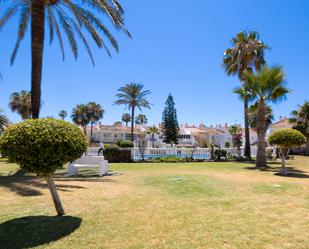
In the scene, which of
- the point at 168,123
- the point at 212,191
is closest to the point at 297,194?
the point at 212,191

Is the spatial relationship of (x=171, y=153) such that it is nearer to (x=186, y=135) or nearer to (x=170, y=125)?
(x=170, y=125)

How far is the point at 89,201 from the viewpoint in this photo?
260 inches

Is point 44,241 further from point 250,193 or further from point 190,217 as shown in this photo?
point 250,193

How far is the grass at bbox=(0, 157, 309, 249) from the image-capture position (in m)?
4.04

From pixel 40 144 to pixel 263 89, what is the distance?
1510cm

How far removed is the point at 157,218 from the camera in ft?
16.9

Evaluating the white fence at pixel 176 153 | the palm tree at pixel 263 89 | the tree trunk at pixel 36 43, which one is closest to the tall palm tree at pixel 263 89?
the palm tree at pixel 263 89

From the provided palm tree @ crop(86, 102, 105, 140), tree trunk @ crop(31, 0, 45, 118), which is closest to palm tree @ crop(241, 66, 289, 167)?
tree trunk @ crop(31, 0, 45, 118)

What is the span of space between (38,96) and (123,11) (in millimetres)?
6090

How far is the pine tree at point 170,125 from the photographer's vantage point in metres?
57.0

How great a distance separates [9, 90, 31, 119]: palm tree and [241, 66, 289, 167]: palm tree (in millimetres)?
34705

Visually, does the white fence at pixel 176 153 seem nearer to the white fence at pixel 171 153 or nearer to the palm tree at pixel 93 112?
the white fence at pixel 171 153

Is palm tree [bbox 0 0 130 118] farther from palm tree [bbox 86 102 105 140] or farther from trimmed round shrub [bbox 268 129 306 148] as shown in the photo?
palm tree [bbox 86 102 105 140]

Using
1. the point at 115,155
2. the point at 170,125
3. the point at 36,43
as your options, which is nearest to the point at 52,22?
the point at 36,43
